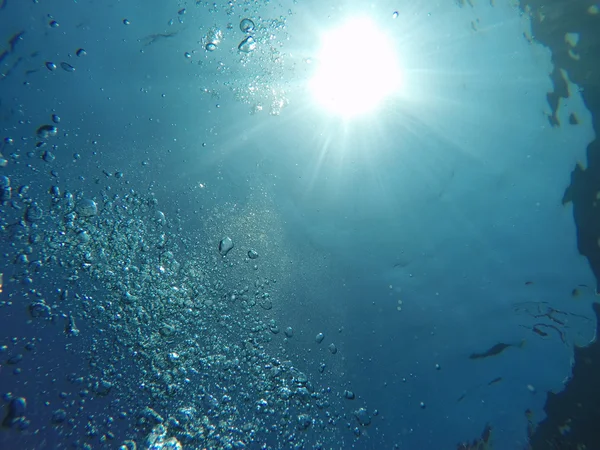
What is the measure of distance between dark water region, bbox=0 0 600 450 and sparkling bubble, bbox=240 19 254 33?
1.1 inches

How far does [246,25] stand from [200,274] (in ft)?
19.3

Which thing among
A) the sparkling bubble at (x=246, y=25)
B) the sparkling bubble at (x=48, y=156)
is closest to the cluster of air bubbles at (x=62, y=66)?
the sparkling bubble at (x=48, y=156)

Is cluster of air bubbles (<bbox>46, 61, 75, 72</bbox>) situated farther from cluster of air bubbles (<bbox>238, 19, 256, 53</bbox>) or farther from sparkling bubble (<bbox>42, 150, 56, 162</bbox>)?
cluster of air bubbles (<bbox>238, 19, 256, 53</bbox>)

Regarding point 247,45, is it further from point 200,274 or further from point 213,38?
point 200,274

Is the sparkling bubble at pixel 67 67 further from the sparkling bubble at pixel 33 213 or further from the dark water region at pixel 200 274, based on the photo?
the sparkling bubble at pixel 33 213

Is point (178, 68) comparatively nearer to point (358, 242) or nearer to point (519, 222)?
point (358, 242)

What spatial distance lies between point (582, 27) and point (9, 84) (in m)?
12.3

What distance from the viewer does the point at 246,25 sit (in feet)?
22.8

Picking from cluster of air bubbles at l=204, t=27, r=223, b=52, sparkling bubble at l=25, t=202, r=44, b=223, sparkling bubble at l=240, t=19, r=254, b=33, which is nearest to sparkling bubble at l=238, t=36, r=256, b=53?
sparkling bubble at l=240, t=19, r=254, b=33

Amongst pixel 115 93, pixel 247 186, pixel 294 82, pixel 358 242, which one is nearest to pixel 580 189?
pixel 358 242

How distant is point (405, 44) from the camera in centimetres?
738

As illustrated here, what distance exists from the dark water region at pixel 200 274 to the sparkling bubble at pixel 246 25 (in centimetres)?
3

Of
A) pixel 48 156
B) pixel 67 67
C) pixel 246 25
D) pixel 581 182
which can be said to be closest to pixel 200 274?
pixel 48 156

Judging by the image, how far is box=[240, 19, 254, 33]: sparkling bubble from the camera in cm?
692
